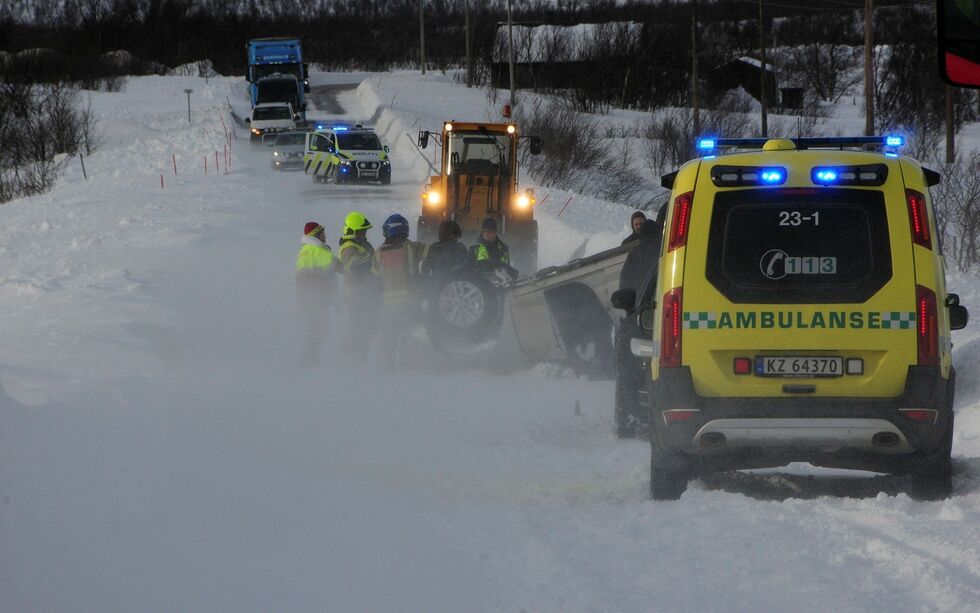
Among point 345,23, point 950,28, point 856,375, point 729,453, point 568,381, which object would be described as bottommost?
point 568,381

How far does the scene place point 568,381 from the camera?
1273 centimetres

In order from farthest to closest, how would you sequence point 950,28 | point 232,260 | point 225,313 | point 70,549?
point 232,260 < point 225,313 < point 70,549 < point 950,28

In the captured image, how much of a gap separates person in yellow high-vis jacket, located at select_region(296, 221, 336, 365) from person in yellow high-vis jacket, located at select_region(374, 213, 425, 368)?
1.98 feet

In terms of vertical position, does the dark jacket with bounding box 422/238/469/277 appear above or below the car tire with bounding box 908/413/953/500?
above

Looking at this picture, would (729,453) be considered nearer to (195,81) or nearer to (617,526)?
(617,526)

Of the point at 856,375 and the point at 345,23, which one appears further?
the point at 345,23

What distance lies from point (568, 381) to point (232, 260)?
29.0ft

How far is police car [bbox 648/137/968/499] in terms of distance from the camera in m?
6.42

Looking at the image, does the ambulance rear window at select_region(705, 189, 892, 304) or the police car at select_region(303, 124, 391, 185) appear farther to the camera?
the police car at select_region(303, 124, 391, 185)

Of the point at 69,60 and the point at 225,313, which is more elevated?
the point at 69,60

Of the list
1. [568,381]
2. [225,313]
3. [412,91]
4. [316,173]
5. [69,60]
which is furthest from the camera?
[69,60]

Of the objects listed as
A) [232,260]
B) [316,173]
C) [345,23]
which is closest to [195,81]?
[345,23]

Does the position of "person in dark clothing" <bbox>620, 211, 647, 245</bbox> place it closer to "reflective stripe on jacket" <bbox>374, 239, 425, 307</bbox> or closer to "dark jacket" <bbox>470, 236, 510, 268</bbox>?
"dark jacket" <bbox>470, 236, 510, 268</bbox>

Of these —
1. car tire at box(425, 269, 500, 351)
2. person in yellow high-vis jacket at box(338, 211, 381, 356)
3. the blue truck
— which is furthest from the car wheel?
the blue truck
